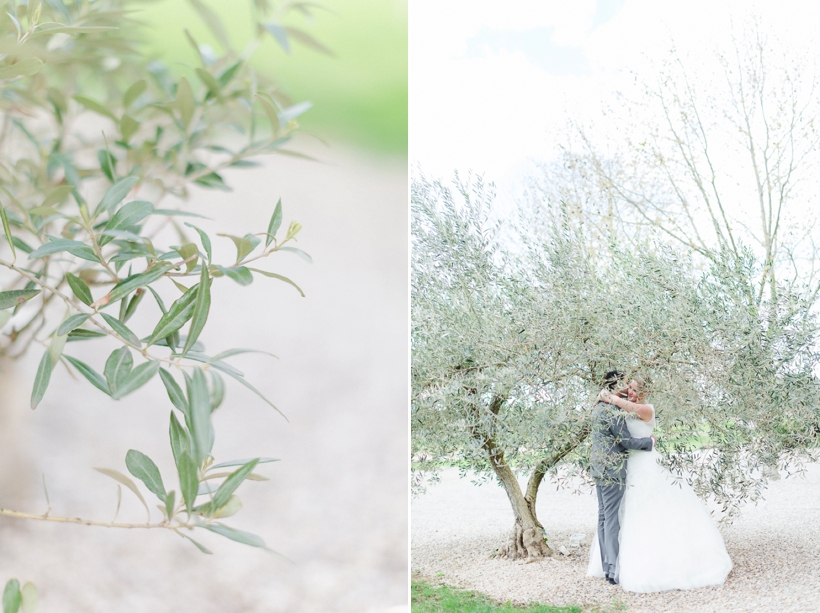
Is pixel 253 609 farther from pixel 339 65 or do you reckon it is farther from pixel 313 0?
pixel 313 0

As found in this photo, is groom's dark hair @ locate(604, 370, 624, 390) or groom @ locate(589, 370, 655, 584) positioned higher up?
groom's dark hair @ locate(604, 370, 624, 390)

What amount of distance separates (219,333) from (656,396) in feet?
6.09

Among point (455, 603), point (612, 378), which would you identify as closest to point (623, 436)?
point (612, 378)

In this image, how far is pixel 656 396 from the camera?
7.84 feet

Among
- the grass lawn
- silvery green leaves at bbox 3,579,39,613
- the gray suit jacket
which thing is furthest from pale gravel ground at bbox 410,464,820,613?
silvery green leaves at bbox 3,579,39,613

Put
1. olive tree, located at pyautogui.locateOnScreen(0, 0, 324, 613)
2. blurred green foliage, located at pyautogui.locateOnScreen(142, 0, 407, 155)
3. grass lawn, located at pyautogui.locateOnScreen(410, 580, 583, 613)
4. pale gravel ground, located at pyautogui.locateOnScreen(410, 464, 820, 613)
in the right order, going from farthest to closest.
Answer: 1. blurred green foliage, located at pyautogui.locateOnScreen(142, 0, 407, 155)
2. grass lawn, located at pyautogui.locateOnScreen(410, 580, 583, 613)
3. pale gravel ground, located at pyautogui.locateOnScreen(410, 464, 820, 613)
4. olive tree, located at pyautogui.locateOnScreen(0, 0, 324, 613)

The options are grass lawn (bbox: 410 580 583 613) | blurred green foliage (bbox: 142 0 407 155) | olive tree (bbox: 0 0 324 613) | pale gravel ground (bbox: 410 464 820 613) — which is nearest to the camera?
olive tree (bbox: 0 0 324 613)

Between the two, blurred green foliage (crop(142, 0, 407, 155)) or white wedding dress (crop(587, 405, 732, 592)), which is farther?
blurred green foliage (crop(142, 0, 407, 155))

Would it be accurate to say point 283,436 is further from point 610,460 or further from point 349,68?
point 349,68

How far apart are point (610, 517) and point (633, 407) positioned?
430 mm

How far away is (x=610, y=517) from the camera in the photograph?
2443mm

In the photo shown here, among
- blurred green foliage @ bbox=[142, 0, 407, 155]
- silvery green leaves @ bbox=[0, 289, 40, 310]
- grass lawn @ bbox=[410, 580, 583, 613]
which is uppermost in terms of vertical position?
blurred green foliage @ bbox=[142, 0, 407, 155]

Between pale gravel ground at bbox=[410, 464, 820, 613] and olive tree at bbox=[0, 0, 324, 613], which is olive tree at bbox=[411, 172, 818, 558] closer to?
pale gravel ground at bbox=[410, 464, 820, 613]

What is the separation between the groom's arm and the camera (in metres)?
2.41
